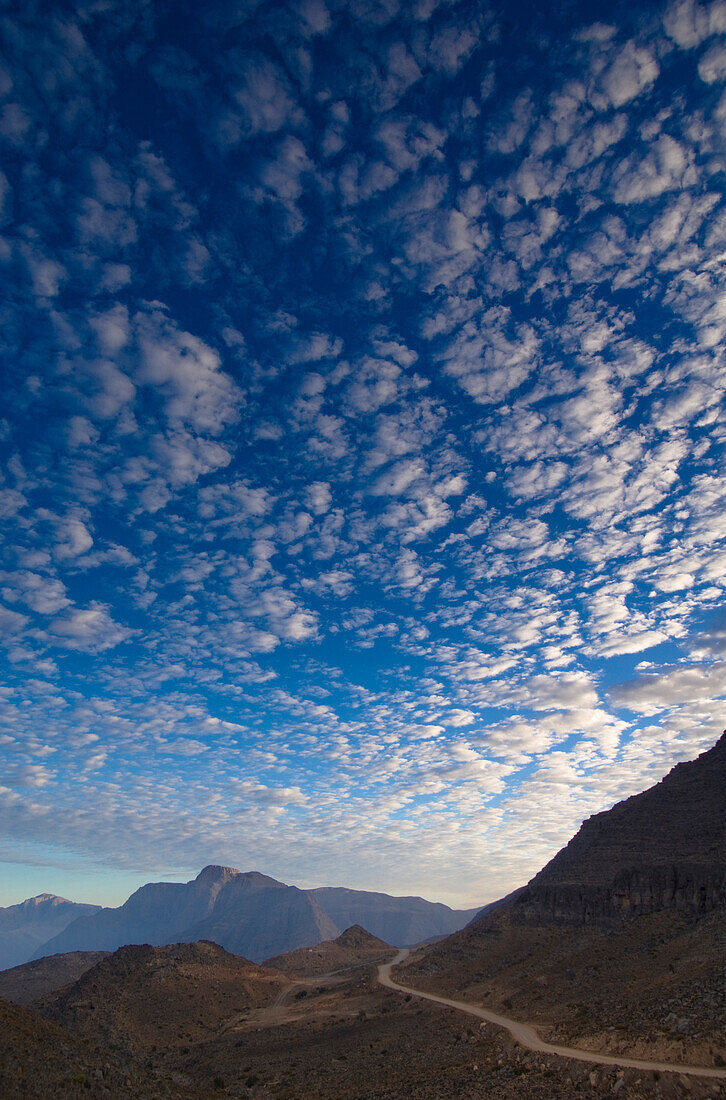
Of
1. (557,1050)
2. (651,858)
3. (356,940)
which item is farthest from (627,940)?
(356,940)

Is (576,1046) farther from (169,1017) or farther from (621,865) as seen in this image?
(169,1017)

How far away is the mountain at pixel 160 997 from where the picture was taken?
6844 centimetres

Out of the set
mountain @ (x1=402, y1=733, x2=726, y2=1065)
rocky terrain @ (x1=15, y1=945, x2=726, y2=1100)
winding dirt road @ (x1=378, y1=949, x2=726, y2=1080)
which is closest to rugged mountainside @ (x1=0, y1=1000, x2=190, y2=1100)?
rocky terrain @ (x1=15, y1=945, x2=726, y2=1100)

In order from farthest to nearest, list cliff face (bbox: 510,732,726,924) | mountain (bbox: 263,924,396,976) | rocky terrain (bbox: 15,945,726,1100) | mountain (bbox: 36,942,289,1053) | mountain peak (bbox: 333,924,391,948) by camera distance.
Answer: mountain peak (bbox: 333,924,391,948) < mountain (bbox: 263,924,396,976) < mountain (bbox: 36,942,289,1053) < cliff face (bbox: 510,732,726,924) < rocky terrain (bbox: 15,945,726,1100)

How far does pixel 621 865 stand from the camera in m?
83.9

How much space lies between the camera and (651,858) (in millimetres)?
81000

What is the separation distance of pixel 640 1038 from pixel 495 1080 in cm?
958

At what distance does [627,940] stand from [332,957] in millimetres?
98530

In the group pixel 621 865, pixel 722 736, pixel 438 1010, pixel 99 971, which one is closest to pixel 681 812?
pixel 621 865

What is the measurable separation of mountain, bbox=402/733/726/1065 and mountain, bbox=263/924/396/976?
3958 centimetres

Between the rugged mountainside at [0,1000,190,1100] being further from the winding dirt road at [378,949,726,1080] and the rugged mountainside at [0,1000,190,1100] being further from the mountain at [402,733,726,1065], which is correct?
the mountain at [402,733,726,1065]

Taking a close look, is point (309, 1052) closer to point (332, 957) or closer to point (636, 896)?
point (636, 896)

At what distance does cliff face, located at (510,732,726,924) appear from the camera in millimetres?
68062

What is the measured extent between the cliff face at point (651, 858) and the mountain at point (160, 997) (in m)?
46.1
